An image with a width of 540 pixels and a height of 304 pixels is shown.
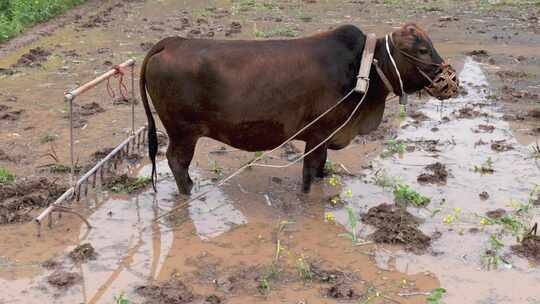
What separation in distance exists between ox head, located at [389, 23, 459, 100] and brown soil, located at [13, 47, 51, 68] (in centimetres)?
641

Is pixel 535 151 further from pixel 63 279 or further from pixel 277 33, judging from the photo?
pixel 277 33

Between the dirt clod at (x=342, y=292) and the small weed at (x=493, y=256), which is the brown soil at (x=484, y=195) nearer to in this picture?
the small weed at (x=493, y=256)

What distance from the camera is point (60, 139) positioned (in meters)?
7.30

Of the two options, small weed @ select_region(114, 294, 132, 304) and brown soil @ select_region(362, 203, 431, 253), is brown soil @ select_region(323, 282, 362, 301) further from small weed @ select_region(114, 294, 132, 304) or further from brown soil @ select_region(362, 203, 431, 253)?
small weed @ select_region(114, 294, 132, 304)

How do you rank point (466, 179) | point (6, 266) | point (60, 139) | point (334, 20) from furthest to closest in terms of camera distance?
point (334, 20) → point (60, 139) → point (466, 179) → point (6, 266)

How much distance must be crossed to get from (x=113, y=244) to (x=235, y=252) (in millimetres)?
944

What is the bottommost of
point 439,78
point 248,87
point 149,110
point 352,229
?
point 352,229

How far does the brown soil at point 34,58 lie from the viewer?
10.2m

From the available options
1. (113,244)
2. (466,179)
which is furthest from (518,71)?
(113,244)

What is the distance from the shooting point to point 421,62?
5.64 meters

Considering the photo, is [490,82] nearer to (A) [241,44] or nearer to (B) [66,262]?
(A) [241,44]

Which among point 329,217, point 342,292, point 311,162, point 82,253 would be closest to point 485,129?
point 311,162

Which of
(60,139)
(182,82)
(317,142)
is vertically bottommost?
(60,139)

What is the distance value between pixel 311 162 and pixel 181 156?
114 cm
